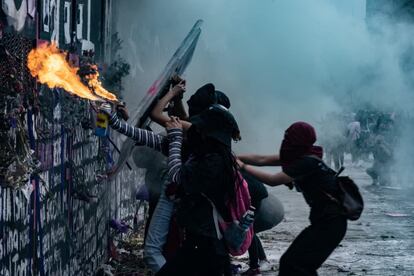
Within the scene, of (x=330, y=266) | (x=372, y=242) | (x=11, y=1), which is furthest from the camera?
(x=372, y=242)

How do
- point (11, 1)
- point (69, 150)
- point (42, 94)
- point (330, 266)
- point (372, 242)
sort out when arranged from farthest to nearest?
point (372, 242), point (330, 266), point (69, 150), point (42, 94), point (11, 1)

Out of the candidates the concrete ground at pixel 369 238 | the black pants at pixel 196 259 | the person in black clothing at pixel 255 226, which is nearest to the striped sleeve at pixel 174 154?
the black pants at pixel 196 259

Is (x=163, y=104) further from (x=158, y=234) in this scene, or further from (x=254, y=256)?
(x=254, y=256)

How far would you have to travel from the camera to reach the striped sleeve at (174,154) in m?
5.30

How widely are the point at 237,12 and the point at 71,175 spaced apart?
1351 centimetres

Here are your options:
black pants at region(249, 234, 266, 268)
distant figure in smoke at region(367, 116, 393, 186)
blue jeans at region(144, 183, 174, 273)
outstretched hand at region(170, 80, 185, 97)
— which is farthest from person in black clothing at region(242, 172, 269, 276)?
distant figure in smoke at region(367, 116, 393, 186)

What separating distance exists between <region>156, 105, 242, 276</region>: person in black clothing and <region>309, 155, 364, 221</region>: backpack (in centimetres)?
76

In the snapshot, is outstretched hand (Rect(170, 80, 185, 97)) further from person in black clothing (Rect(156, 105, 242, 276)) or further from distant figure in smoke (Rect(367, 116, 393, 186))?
distant figure in smoke (Rect(367, 116, 393, 186))

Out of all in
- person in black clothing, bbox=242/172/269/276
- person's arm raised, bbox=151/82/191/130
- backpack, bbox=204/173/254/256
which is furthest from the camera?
person in black clothing, bbox=242/172/269/276

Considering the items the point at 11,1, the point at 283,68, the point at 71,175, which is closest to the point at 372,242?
the point at 71,175

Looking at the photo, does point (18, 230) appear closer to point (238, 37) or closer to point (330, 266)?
point (330, 266)

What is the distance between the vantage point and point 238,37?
20.1m

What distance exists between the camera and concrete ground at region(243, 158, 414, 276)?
870 centimetres

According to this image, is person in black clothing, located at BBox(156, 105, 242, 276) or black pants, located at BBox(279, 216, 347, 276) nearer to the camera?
person in black clothing, located at BBox(156, 105, 242, 276)
